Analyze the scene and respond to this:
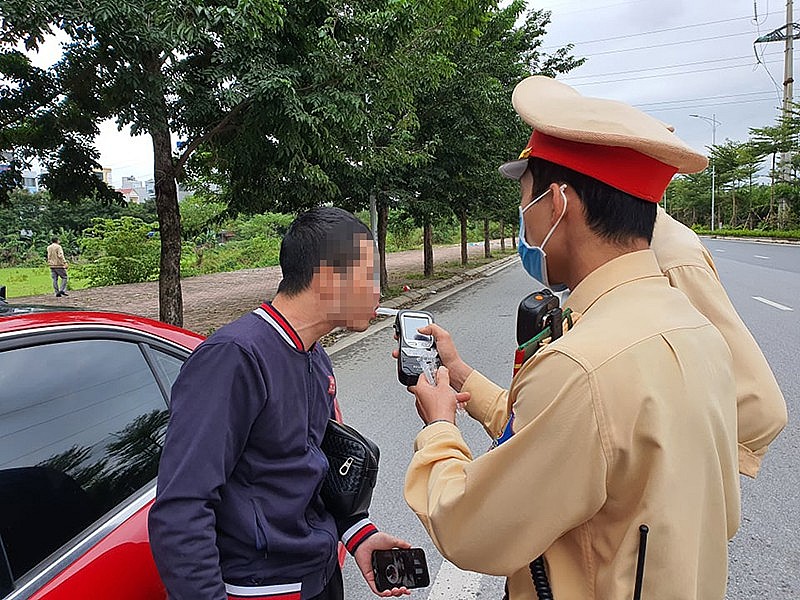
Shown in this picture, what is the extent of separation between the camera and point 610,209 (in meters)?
1.19

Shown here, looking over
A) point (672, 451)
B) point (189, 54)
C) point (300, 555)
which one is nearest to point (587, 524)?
point (672, 451)

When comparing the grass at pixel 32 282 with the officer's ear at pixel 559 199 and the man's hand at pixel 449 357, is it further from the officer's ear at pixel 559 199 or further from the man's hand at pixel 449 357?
the officer's ear at pixel 559 199

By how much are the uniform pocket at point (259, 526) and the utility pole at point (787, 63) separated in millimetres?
49765

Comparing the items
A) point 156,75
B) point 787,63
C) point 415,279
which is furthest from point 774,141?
point 156,75

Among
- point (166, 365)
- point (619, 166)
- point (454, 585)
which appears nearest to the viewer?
point (619, 166)

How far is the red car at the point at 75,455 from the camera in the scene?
1.44 meters

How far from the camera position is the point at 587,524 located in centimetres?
108

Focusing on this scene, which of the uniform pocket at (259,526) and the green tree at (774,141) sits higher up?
the green tree at (774,141)

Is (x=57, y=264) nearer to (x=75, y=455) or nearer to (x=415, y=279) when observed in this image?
(x=415, y=279)

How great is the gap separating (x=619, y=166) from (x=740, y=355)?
0.93m

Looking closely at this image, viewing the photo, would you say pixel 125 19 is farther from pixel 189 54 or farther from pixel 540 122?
pixel 540 122

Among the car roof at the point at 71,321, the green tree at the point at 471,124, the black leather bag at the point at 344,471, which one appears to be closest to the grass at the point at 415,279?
the green tree at the point at 471,124

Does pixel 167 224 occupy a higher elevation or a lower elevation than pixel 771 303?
higher

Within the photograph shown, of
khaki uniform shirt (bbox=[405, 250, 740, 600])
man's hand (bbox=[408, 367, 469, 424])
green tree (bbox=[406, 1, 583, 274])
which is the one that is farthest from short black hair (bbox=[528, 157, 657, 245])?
green tree (bbox=[406, 1, 583, 274])
